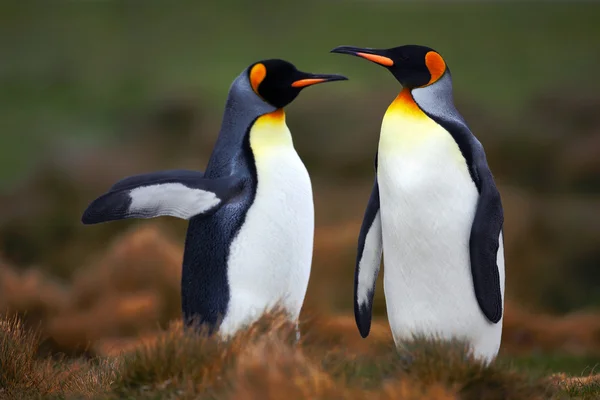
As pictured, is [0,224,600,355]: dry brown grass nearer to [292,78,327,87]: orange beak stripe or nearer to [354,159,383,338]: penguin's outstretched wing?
[354,159,383,338]: penguin's outstretched wing

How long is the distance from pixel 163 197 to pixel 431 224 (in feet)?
3.69

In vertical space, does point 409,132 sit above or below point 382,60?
below

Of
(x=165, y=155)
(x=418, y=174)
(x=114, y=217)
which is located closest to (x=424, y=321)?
(x=418, y=174)

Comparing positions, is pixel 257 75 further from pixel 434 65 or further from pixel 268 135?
pixel 434 65

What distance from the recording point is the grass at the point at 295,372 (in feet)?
8.16

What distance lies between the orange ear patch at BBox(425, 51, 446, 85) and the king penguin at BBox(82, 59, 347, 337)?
0.45m

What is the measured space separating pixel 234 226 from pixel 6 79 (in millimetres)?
30631

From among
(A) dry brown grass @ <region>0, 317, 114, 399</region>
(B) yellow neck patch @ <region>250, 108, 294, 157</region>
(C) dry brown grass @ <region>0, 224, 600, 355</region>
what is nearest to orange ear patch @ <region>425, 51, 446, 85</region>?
(B) yellow neck patch @ <region>250, 108, 294, 157</region>

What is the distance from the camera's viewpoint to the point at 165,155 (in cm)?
1873

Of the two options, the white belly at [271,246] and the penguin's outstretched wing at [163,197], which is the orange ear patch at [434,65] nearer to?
the white belly at [271,246]

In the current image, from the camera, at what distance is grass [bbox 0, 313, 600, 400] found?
2486mm

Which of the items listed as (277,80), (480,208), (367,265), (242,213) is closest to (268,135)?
(277,80)

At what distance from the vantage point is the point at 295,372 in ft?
8.30

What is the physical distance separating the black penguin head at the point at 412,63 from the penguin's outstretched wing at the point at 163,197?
0.76 meters
